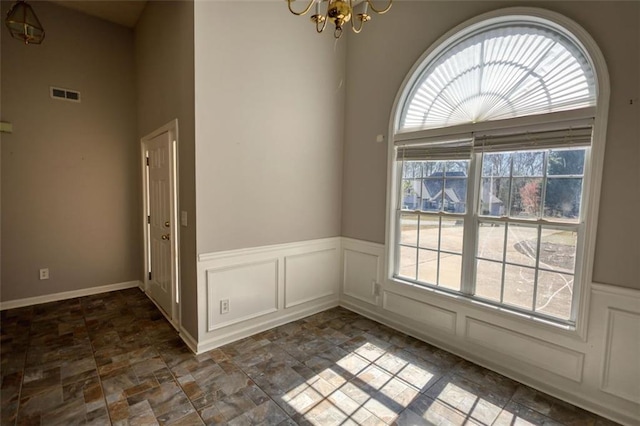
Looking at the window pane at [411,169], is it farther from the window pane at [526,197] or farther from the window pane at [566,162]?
the window pane at [566,162]

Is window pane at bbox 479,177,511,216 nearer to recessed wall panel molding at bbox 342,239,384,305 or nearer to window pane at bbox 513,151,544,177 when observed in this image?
window pane at bbox 513,151,544,177

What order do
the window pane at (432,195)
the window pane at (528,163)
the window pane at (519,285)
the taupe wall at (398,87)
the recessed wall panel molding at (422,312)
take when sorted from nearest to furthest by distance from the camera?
the taupe wall at (398,87) → the window pane at (528,163) → the window pane at (519,285) → the recessed wall panel molding at (422,312) → the window pane at (432,195)

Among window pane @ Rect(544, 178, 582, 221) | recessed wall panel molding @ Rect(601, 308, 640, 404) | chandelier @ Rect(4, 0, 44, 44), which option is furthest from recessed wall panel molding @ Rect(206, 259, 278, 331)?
recessed wall panel molding @ Rect(601, 308, 640, 404)

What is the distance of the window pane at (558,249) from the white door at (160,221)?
10.7 feet

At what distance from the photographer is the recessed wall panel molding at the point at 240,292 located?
107 inches

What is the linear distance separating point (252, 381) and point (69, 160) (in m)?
3.52

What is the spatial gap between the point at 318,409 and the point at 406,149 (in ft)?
7.78

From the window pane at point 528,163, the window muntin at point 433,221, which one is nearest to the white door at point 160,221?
the window muntin at point 433,221

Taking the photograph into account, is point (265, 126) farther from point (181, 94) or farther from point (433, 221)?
point (433, 221)

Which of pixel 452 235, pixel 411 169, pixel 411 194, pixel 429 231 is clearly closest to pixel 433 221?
pixel 429 231

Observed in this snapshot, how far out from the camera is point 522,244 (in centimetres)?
238

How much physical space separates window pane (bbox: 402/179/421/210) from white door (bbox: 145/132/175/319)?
7.69 ft

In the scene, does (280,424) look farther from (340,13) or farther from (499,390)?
(340,13)

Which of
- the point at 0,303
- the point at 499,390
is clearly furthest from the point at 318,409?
the point at 0,303
